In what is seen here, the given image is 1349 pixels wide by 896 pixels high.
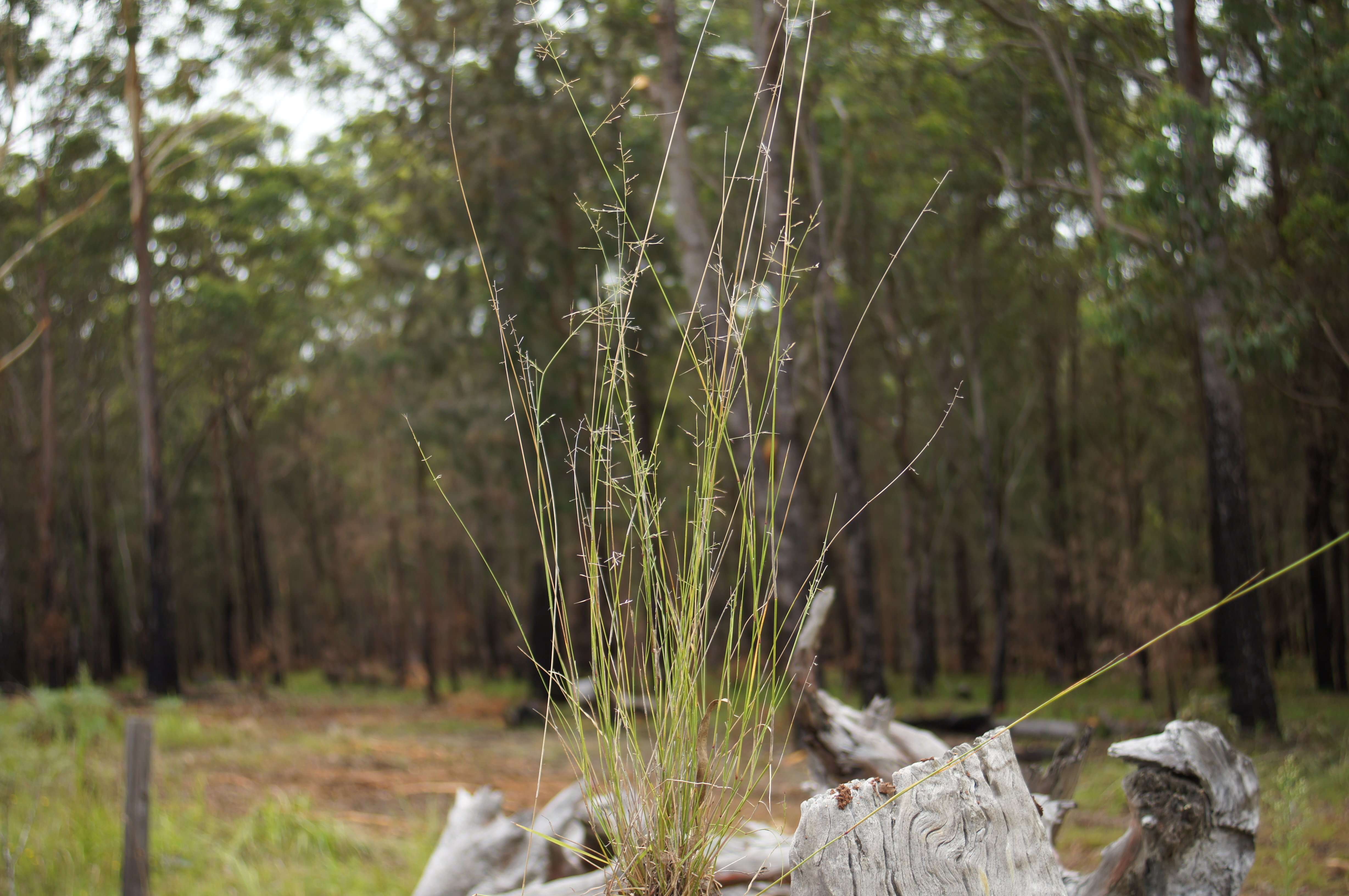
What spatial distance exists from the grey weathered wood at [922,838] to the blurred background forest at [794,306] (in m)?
3.08

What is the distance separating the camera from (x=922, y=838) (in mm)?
1540

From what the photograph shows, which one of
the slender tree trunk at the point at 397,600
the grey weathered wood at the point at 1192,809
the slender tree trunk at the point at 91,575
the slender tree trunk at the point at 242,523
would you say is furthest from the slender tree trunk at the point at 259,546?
the grey weathered wood at the point at 1192,809

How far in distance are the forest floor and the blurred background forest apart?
1171 mm

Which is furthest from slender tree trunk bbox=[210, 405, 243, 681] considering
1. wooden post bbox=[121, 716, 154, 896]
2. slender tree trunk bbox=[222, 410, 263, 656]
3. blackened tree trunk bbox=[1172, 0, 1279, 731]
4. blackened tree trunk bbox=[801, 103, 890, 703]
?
blackened tree trunk bbox=[1172, 0, 1279, 731]

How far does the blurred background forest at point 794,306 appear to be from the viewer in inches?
265

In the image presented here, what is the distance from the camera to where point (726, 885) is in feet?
7.85

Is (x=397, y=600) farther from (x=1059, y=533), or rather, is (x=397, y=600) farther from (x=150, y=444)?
(x=1059, y=533)

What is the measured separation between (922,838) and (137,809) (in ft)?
11.1

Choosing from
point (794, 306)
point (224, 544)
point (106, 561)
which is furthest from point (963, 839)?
point (106, 561)

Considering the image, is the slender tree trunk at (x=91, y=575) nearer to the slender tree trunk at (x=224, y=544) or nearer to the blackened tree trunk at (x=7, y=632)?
the blackened tree trunk at (x=7, y=632)

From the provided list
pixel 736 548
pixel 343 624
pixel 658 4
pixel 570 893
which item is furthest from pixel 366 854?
pixel 343 624

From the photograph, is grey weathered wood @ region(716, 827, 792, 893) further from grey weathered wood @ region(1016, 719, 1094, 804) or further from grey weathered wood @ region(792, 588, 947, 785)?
grey weathered wood @ region(1016, 719, 1094, 804)

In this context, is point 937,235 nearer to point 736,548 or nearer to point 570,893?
point 736,548

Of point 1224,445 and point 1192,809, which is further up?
point 1224,445
